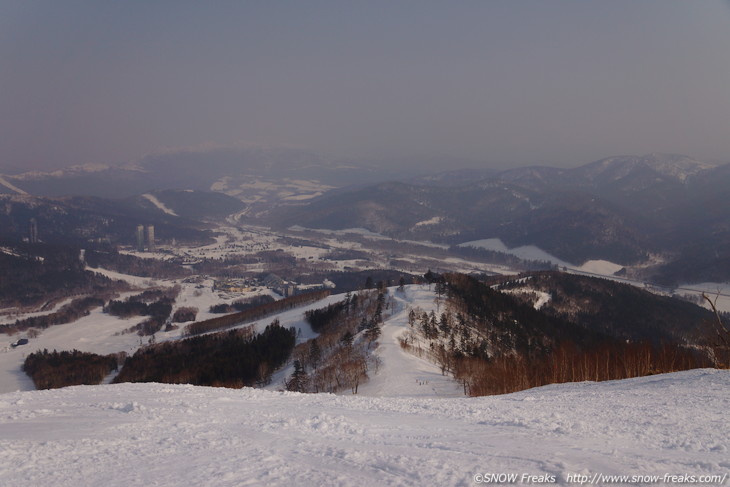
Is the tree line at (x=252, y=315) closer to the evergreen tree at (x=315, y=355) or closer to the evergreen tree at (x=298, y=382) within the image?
the evergreen tree at (x=315, y=355)

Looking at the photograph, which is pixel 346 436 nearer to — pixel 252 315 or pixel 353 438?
pixel 353 438

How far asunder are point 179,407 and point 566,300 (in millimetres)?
78671

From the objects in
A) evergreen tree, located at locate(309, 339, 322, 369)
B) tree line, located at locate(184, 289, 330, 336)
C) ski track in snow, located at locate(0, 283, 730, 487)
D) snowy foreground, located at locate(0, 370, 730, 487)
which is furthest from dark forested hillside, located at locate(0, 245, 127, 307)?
snowy foreground, located at locate(0, 370, 730, 487)

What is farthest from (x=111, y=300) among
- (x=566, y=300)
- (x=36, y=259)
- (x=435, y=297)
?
(x=566, y=300)

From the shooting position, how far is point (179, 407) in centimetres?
1334

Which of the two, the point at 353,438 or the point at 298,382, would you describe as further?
the point at 298,382

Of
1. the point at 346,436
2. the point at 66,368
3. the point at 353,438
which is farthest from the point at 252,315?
the point at 353,438

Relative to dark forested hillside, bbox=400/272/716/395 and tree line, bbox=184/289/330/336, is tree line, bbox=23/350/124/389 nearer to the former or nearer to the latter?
tree line, bbox=184/289/330/336

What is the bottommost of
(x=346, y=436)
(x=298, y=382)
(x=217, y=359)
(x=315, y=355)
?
(x=217, y=359)

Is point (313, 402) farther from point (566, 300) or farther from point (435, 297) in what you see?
point (566, 300)

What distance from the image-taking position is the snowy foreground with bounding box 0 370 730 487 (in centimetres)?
760

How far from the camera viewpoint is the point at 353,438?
10.0 m

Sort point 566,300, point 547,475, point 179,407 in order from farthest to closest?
point 566,300 → point 179,407 → point 547,475

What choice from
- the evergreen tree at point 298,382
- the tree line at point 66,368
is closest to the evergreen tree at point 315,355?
the evergreen tree at point 298,382
